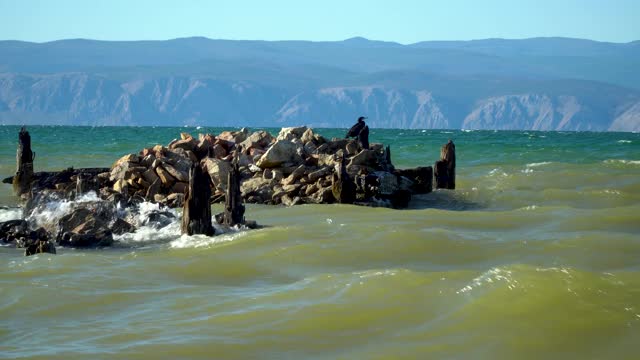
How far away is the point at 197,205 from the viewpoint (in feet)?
62.3

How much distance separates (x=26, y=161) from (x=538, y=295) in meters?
18.6

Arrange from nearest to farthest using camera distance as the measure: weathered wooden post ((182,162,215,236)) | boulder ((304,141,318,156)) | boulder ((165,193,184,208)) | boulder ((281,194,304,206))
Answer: weathered wooden post ((182,162,215,236)) < boulder ((165,193,184,208)) < boulder ((281,194,304,206)) < boulder ((304,141,318,156))

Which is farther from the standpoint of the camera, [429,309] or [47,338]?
[429,309]

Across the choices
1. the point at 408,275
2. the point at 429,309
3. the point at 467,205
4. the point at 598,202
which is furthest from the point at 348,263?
the point at 598,202

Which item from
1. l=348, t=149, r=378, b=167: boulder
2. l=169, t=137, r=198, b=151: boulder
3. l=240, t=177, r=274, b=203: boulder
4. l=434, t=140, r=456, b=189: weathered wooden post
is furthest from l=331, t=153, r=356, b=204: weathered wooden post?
l=169, t=137, r=198, b=151: boulder

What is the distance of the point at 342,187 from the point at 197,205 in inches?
224

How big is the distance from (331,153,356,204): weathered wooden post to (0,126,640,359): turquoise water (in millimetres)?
1957

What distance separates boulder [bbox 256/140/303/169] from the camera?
1035 inches

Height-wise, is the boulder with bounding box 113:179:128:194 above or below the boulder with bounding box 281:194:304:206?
above

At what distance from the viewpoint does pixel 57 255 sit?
1681 cm

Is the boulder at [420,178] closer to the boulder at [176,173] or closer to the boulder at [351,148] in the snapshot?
the boulder at [351,148]

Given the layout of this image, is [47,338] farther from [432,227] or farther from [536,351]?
[432,227]

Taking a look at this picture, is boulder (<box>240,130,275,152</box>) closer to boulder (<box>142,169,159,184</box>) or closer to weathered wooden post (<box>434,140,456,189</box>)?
boulder (<box>142,169,159,184</box>)

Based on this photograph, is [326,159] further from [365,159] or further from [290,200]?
[290,200]
